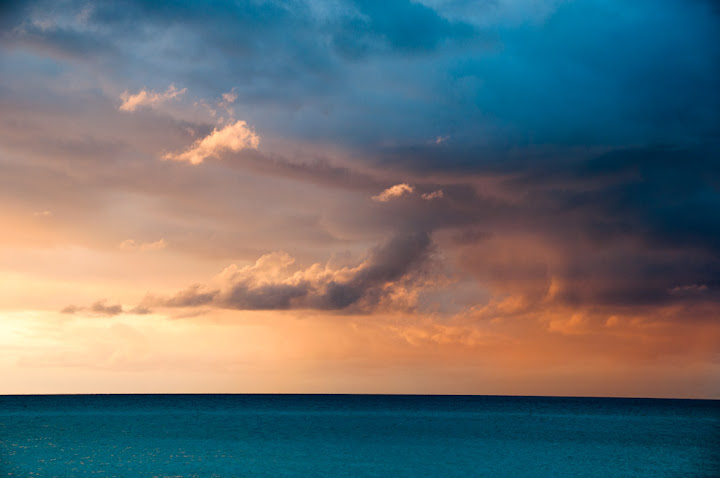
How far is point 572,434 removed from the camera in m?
96.1

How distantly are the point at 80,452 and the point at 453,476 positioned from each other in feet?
123

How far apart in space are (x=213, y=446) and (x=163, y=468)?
1866cm

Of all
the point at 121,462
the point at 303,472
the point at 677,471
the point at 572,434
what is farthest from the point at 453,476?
the point at 572,434

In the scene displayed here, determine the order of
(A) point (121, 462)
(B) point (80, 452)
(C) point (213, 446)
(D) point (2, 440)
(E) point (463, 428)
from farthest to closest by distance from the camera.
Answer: (E) point (463, 428)
(D) point (2, 440)
(C) point (213, 446)
(B) point (80, 452)
(A) point (121, 462)

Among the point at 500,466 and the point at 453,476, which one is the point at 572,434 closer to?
the point at 500,466

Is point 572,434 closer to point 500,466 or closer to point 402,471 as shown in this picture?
point 500,466

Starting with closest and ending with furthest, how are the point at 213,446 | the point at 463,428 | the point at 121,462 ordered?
the point at 121,462, the point at 213,446, the point at 463,428

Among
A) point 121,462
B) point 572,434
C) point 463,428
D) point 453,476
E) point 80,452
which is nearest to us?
point 453,476

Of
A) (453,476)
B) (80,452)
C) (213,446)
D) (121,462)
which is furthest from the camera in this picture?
(213,446)

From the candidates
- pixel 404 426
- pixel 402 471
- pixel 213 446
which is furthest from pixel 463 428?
pixel 402 471

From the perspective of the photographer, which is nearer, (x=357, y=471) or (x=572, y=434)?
(x=357, y=471)

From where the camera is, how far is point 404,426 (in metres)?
108

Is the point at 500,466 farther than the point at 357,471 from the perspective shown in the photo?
Yes

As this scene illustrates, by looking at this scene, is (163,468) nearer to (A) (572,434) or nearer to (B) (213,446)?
(B) (213,446)
